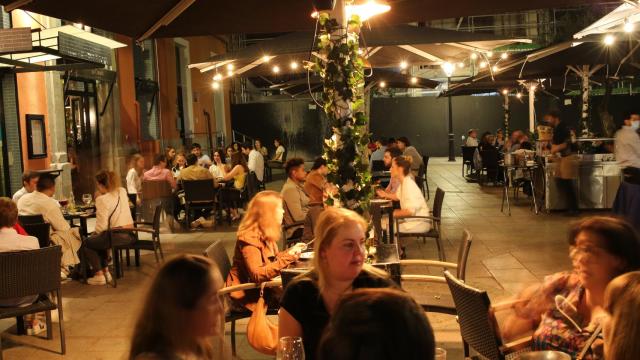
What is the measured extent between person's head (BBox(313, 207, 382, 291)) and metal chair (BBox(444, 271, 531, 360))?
1.98ft

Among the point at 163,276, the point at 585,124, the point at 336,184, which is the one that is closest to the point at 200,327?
the point at 163,276

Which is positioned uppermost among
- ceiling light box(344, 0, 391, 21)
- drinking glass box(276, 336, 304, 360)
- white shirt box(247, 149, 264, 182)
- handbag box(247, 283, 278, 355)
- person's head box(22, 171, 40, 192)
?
ceiling light box(344, 0, 391, 21)

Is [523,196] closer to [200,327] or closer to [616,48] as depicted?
[616,48]

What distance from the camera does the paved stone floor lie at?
19.2 feet

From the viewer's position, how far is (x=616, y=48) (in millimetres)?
12484

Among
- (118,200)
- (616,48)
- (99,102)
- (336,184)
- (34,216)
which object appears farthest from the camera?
(99,102)

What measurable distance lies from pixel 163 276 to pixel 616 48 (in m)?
12.0

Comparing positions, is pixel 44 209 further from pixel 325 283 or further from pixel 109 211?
pixel 325 283

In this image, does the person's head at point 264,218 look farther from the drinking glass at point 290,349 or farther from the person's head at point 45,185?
the person's head at point 45,185

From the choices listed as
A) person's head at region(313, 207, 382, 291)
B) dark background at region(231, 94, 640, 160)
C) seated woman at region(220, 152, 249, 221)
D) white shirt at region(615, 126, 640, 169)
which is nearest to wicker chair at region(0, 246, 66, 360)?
person's head at region(313, 207, 382, 291)

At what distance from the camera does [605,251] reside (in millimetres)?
3207

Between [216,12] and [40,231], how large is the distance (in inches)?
126

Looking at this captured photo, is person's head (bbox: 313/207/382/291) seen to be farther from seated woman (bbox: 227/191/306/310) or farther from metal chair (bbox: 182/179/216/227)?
metal chair (bbox: 182/179/216/227)

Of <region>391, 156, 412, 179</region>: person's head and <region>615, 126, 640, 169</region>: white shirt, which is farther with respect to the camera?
<region>615, 126, 640, 169</region>: white shirt
